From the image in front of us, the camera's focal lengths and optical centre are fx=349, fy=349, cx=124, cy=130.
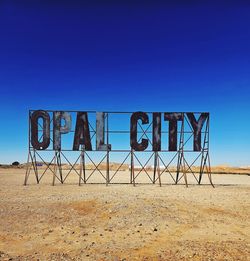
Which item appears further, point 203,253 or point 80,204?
point 80,204

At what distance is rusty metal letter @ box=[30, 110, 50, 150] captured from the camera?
2819cm

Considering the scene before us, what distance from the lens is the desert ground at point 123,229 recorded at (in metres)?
9.93

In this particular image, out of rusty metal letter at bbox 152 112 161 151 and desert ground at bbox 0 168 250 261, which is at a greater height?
rusty metal letter at bbox 152 112 161 151

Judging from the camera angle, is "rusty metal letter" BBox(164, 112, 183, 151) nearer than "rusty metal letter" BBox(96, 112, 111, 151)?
No

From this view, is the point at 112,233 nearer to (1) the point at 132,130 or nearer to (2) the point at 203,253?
(2) the point at 203,253

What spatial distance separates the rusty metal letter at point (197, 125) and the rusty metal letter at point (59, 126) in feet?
32.6

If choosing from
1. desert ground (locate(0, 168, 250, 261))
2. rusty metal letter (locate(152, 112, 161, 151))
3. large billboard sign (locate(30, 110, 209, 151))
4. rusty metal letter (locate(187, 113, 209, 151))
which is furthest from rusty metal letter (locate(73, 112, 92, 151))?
desert ground (locate(0, 168, 250, 261))

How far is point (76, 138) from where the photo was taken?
93.0 feet

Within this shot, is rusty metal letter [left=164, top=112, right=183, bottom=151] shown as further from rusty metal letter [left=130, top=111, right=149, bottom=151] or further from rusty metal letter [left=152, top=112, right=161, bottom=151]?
rusty metal letter [left=130, top=111, right=149, bottom=151]

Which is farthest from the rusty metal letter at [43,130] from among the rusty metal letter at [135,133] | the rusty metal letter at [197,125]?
the rusty metal letter at [197,125]

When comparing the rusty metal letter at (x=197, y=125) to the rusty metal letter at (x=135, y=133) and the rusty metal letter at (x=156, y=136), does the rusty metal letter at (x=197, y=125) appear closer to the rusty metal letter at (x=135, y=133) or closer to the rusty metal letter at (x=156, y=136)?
the rusty metal letter at (x=156, y=136)

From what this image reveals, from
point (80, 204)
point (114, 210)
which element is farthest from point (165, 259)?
point (80, 204)

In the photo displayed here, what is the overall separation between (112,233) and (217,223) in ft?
14.6

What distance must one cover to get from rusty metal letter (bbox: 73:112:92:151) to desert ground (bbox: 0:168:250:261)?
9484 mm
